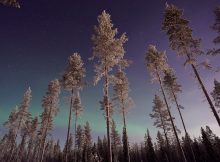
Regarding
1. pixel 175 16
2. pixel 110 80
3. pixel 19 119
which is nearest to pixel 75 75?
pixel 110 80

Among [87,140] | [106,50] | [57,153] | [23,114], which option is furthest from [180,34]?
[57,153]

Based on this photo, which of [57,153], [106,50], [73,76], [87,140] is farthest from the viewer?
[57,153]

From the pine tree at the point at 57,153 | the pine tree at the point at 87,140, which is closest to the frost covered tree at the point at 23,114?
the pine tree at the point at 87,140

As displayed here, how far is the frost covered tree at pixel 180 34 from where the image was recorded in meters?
20.6

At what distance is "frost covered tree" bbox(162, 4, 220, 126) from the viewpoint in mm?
20609

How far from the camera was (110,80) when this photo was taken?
19609 mm

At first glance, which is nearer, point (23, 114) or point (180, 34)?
point (180, 34)

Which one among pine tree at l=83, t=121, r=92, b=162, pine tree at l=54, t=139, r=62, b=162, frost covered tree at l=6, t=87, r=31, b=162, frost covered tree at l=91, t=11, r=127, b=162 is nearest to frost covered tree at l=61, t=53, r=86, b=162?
frost covered tree at l=91, t=11, r=127, b=162

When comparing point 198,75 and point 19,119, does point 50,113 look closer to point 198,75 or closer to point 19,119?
point 19,119

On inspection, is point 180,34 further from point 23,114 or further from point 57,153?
point 57,153

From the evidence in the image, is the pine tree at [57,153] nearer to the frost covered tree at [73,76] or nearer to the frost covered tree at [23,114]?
the frost covered tree at [23,114]

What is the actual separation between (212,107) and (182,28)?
991cm

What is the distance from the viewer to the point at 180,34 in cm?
2186

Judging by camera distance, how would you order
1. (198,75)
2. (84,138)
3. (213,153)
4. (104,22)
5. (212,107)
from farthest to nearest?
1. (84,138)
2. (213,153)
3. (104,22)
4. (198,75)
5. (212,107)
